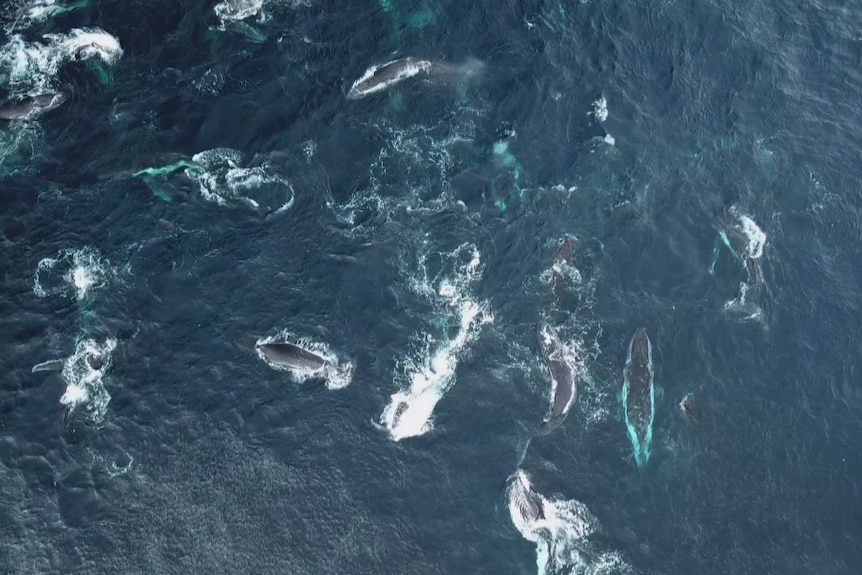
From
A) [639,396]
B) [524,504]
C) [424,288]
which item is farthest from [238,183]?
[639,396]

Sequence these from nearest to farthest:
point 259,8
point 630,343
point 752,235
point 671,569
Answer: point 671,569
point 630,343
point 752,235
point 259,8

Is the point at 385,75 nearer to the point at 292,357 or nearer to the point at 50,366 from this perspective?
the point at 292,357

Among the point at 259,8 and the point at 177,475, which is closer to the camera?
the point at 177,475

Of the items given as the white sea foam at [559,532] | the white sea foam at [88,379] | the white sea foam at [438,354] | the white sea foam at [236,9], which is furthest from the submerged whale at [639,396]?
the white sea foam at [236,9]

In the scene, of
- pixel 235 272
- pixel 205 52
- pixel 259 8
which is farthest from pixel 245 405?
pixel 259 8

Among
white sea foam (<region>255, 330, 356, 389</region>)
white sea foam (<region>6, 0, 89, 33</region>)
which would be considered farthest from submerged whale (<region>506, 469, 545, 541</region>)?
white sea foam (<region>6, 0, 89, 33</region>)

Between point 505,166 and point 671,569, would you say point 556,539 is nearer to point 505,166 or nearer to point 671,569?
point 671,569

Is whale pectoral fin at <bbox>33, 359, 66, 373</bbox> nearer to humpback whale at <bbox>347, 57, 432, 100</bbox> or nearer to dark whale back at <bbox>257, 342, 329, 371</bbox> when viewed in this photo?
dark whale back at <bbox>257, 342, 329, 371</bbox>
